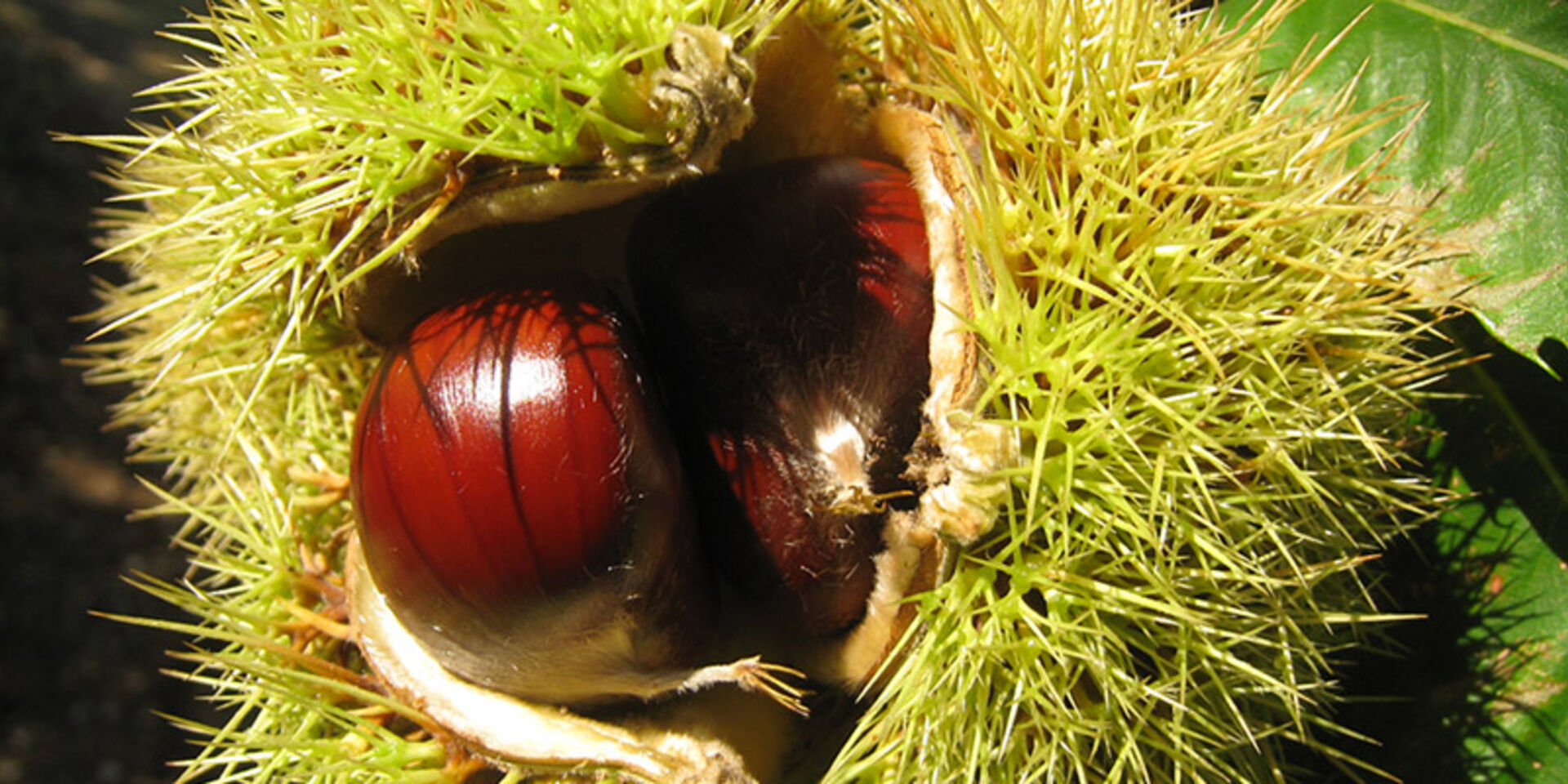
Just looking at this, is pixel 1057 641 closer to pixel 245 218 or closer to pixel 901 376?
pixel 901 376

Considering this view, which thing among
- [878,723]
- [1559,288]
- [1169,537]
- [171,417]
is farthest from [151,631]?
[1559,288]

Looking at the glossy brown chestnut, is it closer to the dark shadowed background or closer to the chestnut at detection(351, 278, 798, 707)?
the chestnut at detection(351, 278, 798, 707)

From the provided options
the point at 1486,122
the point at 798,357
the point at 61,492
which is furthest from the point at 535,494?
the point at 61,492

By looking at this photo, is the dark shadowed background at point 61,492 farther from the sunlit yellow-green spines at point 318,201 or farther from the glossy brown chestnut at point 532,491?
the glossy brown chestnut at point 532,491

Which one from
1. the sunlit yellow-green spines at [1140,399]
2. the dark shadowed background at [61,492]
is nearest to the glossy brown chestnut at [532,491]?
the sunlit yellow-green spines at [1140,399]

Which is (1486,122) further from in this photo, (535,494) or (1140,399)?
(535,494)

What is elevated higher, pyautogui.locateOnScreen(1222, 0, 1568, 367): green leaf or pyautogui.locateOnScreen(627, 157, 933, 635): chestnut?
pyautogui.locateOnScreen(1222, 0, 1568, 367): green leaf

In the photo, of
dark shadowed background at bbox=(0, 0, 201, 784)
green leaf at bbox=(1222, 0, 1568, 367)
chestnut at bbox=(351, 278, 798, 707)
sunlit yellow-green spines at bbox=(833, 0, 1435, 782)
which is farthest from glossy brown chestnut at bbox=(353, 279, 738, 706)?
dark shadowed background at bbox=(0, 0, 201, 784)
